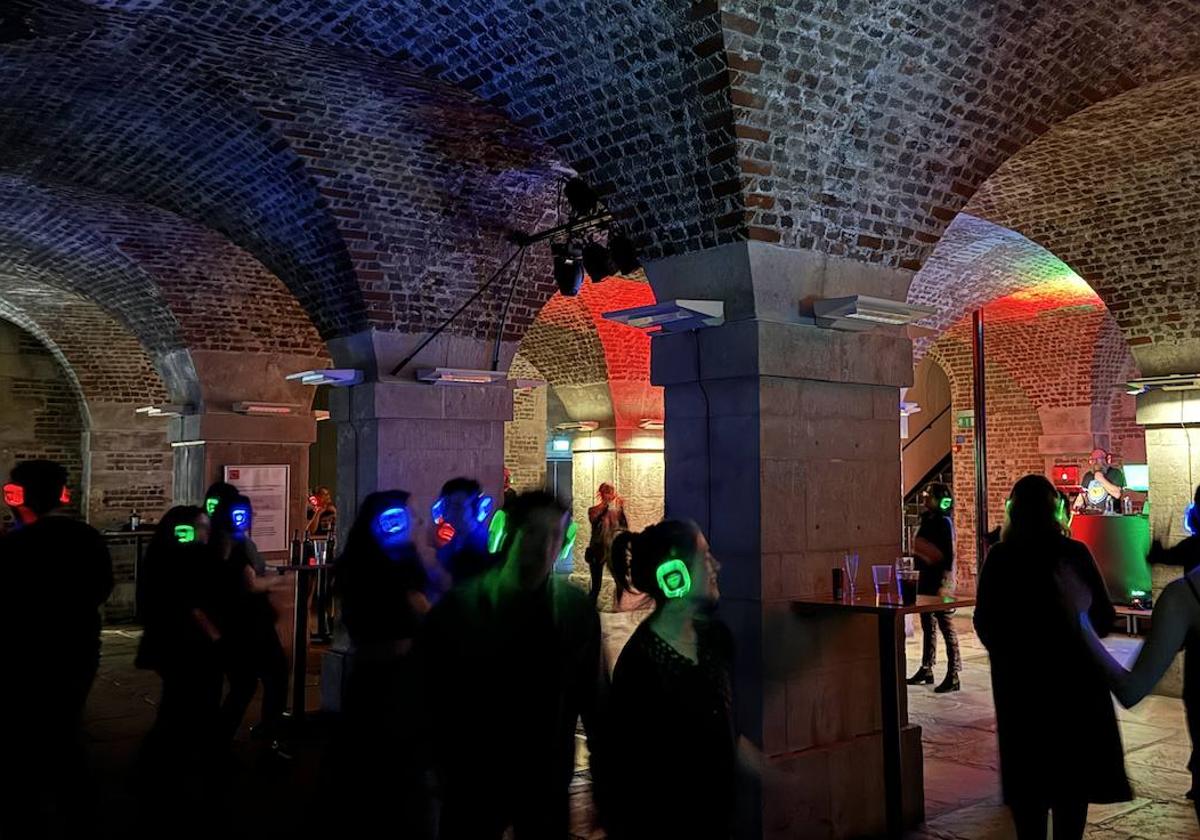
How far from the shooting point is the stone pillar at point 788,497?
17.4 ft

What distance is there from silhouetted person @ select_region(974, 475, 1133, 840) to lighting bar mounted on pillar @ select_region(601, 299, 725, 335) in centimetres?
184

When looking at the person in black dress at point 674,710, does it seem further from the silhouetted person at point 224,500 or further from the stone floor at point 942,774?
the silhouetted person at point 224,500

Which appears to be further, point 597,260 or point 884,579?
point 597,260

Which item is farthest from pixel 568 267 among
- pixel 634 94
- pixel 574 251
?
pixel 634 94

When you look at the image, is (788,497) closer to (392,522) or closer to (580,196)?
(392,522)

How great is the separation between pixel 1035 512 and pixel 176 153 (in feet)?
21.4

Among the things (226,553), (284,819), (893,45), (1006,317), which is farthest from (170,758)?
(1006,317)

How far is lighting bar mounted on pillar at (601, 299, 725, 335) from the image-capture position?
5.43 meters

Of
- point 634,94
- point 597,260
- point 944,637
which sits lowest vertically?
point 944,637

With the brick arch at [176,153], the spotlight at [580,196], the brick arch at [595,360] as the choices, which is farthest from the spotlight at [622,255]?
the brick arch at [595,360]

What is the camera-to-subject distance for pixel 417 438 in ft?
29.1

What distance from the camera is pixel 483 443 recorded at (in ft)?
30.2

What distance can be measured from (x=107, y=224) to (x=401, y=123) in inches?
174

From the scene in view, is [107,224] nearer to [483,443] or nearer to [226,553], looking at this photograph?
[483,443]
